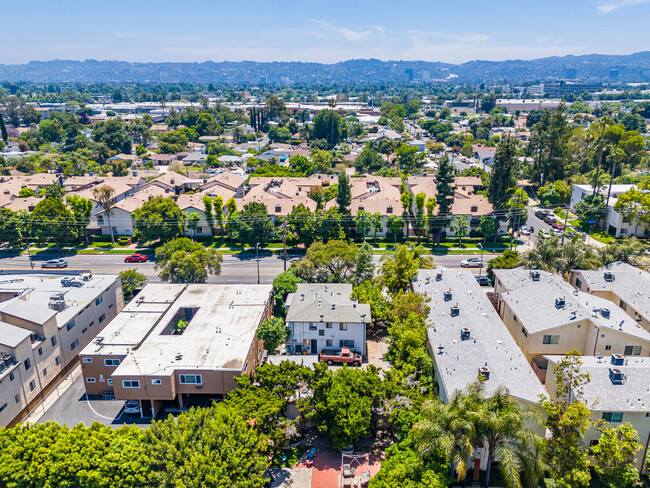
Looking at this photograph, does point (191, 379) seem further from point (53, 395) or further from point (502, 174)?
point (502, 174)

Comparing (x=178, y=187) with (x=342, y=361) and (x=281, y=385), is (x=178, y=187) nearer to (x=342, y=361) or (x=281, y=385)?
(x=342, y=361)

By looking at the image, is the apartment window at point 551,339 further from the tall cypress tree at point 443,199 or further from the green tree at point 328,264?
the tall cypress tree at point 443,199

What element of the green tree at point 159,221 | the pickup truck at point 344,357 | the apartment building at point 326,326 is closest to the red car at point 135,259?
the green tree at point 159,221

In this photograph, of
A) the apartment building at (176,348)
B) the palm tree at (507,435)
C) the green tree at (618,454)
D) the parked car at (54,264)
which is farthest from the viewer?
the parked car at (54,264)

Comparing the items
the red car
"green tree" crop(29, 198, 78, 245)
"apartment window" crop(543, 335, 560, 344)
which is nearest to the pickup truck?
"apartment window" crop(543, 335, 560, 344)

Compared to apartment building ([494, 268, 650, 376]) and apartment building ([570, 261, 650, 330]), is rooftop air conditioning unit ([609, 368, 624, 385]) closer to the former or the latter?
apartment building ([494, 268, 650, 376])

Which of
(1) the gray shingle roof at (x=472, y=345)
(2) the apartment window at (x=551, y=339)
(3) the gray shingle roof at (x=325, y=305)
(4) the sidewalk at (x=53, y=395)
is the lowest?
(4) the sidewalk at (x=53, y=395)

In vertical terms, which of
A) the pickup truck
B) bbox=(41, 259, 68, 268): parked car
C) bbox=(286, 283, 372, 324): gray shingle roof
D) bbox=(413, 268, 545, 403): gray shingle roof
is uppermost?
bbox=(413, 268, 545, 403): gray shingle roof
